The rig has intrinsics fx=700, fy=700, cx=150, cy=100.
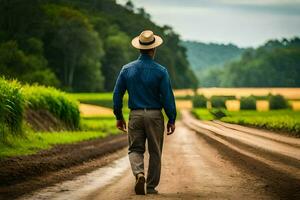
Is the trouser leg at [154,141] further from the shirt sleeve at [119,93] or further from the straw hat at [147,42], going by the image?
the straw hat at [147,42]

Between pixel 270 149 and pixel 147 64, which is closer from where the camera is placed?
pixel 147 64

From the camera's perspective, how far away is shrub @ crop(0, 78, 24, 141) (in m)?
20.4

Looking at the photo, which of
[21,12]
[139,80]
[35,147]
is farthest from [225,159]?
[21,12]

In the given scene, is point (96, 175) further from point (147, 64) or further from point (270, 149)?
point (270, 149)

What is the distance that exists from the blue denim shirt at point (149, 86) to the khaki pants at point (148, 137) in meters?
0.14

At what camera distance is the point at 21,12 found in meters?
96.0

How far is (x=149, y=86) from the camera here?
35.2ft

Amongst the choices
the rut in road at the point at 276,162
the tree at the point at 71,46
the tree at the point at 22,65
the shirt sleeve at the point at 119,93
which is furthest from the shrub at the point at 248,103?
the tree at the point at 71,46

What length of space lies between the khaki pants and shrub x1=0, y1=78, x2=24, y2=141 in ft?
32.3

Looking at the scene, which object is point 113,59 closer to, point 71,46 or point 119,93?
point 71,46

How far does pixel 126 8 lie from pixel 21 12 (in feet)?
309

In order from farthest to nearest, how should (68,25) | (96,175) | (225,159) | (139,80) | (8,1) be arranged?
(68,25), (8,1), (225,159), (96,175), (139,80)

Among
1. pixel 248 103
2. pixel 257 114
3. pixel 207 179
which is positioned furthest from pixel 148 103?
pixel 248 103

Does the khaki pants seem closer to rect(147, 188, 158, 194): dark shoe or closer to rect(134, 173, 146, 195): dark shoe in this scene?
rect(147, 188, 158, 194): dark shoe
